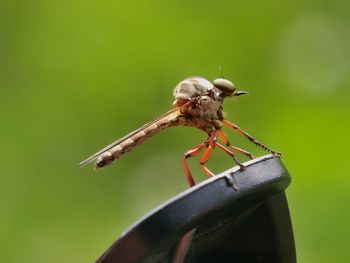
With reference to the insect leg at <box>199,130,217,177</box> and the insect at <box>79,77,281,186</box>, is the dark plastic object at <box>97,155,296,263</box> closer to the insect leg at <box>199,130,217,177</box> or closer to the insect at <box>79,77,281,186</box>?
the insect leg at <box>199,130,217,177</box>

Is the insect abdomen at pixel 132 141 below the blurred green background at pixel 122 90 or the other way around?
below

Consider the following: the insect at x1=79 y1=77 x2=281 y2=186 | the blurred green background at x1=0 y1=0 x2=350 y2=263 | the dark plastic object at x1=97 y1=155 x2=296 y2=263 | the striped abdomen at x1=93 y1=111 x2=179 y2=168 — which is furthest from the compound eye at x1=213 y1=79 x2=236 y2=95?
the blurred green background at x1=0 y1=0 x2=350 y2=263

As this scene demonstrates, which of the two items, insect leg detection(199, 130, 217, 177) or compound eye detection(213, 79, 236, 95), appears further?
compound eye detection(213, 79, 236, 95)

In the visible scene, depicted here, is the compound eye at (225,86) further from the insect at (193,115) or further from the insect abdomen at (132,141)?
the insect abdomen at (132,141)

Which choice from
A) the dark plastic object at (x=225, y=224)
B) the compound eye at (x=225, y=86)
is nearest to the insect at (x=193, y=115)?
the compound eye at (x=225, y=86)

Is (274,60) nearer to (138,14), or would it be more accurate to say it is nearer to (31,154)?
(138,14)

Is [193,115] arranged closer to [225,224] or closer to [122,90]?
[225,224]

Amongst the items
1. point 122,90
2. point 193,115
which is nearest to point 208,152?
point 193,115
